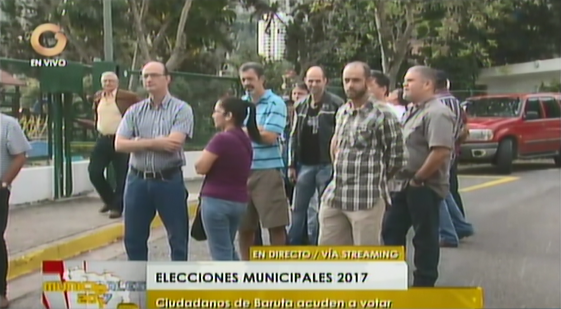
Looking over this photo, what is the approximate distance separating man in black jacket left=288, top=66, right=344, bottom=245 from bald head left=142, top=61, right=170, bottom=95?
1.41 ft

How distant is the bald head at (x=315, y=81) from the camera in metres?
2.42

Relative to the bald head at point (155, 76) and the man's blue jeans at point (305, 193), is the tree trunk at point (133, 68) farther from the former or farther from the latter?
the man's blue jeans at point (305, 193)

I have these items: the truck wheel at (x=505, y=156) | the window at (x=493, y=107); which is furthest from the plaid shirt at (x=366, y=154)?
the truck wheel at (x=505, y=156)

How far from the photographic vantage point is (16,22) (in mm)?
2455

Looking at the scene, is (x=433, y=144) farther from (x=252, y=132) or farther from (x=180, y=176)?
(x=180, y=176)

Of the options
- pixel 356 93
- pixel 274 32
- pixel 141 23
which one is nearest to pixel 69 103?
pixel 141 23

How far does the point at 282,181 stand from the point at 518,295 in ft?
3.98

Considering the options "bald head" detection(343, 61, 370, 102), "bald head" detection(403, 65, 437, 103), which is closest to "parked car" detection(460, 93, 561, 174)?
"bald head" detection(403, 65, 437, 103)

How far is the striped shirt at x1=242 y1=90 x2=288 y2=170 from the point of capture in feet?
8.07

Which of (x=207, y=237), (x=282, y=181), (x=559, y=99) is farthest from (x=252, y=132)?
(x=559, y=99)

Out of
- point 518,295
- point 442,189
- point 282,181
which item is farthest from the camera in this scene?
point 518,295

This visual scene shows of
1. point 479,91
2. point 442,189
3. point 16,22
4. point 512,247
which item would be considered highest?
point 16,22

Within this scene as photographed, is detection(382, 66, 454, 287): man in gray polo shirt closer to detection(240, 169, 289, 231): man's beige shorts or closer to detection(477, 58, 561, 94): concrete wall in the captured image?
detection(477, 58, 561, 94): concrete wall

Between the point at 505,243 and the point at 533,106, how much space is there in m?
0.53
